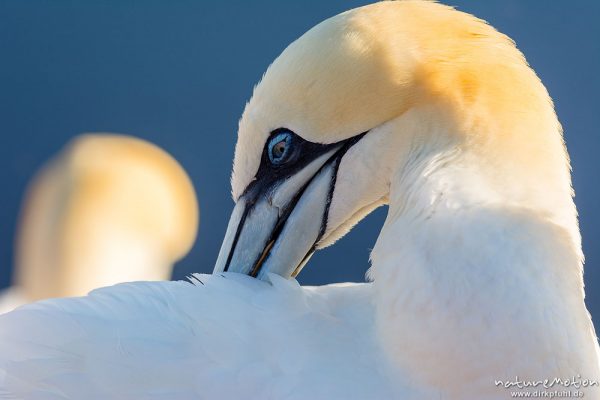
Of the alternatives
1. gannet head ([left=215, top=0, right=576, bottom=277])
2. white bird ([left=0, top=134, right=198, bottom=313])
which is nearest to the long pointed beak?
gannet head ([left=215, top=0, right=576, bottom=277])

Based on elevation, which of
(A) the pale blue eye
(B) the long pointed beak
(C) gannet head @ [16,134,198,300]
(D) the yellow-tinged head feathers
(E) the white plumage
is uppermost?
(D) the yellow-tinged head feathers

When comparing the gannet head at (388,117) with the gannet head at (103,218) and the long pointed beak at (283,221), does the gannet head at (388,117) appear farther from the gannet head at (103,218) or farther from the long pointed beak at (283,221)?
the gannet head at (103,218)

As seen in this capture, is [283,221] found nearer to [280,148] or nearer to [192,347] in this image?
[280,148]

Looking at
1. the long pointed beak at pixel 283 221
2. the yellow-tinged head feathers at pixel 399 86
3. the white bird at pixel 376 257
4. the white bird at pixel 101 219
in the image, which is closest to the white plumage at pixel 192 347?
the white bird at pixel 376 257

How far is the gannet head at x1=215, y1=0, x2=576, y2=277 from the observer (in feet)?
4.61

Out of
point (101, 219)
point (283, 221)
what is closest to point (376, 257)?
point (283, 221)

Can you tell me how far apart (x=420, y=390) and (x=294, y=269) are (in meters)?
0.37

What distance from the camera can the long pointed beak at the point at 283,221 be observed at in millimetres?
1555

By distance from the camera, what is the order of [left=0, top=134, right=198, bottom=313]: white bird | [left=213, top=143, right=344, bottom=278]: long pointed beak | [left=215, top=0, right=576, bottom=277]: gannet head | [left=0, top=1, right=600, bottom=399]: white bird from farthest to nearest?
[left=0, top=134, right=198, bottom=313]: white bird
[left=213, top=143, right=344, bottom=278]: long pointed beak
[left=215, top=0, right=576, bottom=277]: gannet head
[left=0, top=1, right=600, bottom=399]: white bird

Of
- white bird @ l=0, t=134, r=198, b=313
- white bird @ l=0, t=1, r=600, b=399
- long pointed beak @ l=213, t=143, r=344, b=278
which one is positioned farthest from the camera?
white bird @ l=0, t=134, r=198, b=313

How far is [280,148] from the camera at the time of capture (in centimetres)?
150

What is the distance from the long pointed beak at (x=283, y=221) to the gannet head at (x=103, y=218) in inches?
73.1

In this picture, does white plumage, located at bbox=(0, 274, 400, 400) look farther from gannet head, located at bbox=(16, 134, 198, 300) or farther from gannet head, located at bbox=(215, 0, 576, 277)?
gannet head, located at bbox=(16, 134, 198, 300)

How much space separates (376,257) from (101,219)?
219 cm
